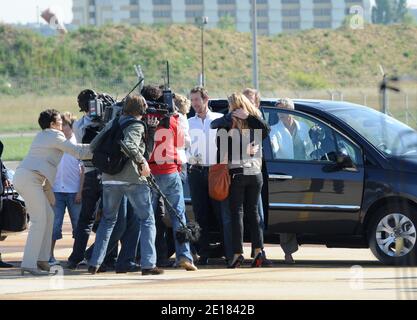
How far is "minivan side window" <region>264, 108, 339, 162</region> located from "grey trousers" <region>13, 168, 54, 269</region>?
252 cm

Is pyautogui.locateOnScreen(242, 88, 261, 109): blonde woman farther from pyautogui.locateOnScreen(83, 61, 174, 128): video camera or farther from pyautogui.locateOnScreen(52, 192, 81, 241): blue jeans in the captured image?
pyautogui.locateOnScreen(52, 192, 81, 241): blue jeans

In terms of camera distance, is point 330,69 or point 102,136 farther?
point 330,69

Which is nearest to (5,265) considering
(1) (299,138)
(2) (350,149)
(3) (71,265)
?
(3) (71,265)

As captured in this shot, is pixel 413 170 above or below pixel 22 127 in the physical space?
above

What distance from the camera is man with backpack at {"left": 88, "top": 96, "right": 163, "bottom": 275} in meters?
12.1

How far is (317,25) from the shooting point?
14388cm

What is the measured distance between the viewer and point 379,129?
1356 centimetres

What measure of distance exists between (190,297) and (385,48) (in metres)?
85.9

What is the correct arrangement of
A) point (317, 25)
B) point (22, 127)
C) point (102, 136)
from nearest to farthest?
point (102, 136) → point (22, 127) → point (317, 25)

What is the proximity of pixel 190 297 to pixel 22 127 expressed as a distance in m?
48.6

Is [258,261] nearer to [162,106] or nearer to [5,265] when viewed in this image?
[162,106]
